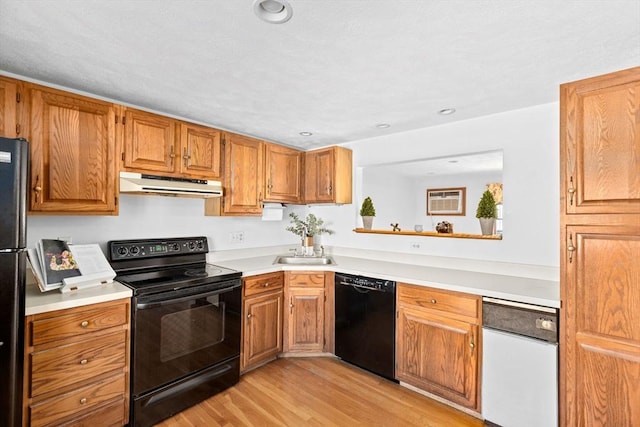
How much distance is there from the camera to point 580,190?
1.73 meters

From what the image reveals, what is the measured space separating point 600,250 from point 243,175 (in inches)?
105

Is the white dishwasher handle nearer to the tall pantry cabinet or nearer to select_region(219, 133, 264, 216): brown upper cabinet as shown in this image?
the tall pantry cabinet

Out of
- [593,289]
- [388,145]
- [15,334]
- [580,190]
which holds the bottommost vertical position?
[15,334]

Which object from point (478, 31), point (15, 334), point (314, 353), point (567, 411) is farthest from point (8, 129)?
point (567, 411)

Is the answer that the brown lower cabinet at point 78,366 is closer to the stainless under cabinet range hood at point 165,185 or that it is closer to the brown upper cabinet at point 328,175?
the stainless under cabinet range hood at point 165,185

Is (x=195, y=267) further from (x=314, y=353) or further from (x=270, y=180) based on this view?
(x=314, y=353)

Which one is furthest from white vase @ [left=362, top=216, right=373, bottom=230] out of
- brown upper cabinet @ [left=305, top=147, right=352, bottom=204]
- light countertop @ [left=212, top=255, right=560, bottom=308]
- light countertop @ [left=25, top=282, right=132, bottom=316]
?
light countertop @ [left=25, top=282, right=132, bottom=316]

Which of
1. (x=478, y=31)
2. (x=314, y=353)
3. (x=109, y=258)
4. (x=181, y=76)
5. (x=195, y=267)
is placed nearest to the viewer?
(x=478, y=31)

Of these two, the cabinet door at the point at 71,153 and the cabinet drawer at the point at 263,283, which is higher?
the cabinet door at the point at 71,153

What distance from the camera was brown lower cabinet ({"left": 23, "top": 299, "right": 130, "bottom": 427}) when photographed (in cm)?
160

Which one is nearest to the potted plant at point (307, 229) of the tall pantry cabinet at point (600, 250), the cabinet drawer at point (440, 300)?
the cabinet drawer at point (440, 300)

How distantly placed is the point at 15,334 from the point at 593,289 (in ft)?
9.55

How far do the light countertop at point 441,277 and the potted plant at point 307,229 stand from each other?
1.34ft

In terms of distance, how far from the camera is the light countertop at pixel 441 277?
195cm
